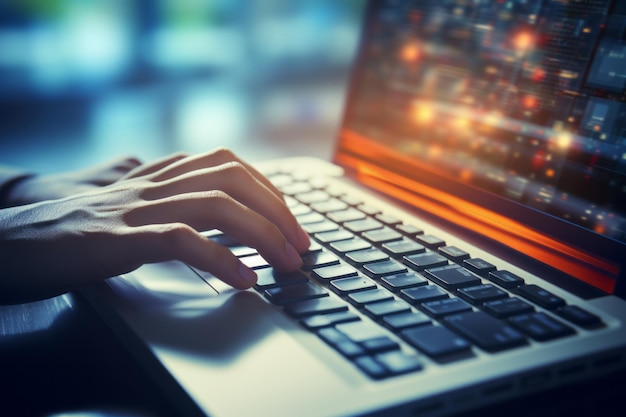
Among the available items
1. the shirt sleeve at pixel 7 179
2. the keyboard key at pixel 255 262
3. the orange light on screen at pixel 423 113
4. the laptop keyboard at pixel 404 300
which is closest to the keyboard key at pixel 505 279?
the laptop keyboard at pixel 404 300

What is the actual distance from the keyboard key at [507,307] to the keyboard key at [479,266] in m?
0.06

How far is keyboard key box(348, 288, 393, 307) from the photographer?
0.52 m

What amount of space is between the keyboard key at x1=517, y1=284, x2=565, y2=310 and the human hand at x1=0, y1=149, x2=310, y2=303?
Result: 21 centimetres

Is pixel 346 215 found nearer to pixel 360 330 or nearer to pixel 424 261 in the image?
pixel 424 261

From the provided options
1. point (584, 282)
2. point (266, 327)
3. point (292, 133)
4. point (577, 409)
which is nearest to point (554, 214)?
point (584, 282)

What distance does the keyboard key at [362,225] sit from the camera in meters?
0.69

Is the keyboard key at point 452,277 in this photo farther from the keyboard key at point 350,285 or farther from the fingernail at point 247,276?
the fingernail at point 247,276

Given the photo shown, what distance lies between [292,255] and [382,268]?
9 centimetres

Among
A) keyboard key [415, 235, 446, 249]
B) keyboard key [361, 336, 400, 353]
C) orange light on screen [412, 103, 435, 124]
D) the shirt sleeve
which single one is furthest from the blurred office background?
keyboard key [361, 336, 400, 353]

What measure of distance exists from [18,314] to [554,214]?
0.56 m

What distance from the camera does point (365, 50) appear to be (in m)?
0.95

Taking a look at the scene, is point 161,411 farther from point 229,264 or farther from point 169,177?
point 169,177

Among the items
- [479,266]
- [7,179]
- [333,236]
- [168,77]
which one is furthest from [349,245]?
[168,77]

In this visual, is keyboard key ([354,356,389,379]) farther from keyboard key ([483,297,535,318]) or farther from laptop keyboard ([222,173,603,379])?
keyboard key ([483,297,535,318])
